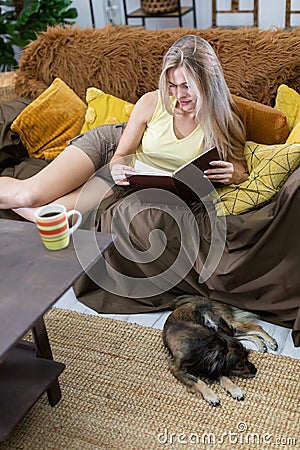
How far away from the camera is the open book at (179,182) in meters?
1.98

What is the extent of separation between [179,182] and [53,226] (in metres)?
0.55

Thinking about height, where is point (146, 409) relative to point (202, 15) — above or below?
below

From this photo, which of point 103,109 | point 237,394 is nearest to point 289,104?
point 103,109

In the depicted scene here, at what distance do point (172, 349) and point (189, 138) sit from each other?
0.80 metres

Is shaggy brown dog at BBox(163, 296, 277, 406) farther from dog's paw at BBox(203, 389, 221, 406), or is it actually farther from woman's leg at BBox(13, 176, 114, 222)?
woman's leg at BBox(13, 176, 114, 222)

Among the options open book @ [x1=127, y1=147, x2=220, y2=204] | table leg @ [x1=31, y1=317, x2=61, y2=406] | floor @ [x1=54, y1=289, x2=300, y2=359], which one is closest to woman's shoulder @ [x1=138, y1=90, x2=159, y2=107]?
open book @ [x1=127, y1=147, x2=220, y2=204]

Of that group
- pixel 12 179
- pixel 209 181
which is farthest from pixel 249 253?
pixel 12 179

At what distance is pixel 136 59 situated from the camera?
278 centimetres

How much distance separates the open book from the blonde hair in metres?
0.13

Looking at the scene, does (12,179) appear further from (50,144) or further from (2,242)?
(2,242)

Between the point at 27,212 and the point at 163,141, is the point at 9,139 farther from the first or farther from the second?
the point at 163,141

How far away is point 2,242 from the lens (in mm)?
1711

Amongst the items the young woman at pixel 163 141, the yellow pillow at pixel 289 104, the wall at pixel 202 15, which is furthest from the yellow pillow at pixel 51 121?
the wall at pixel 202 15

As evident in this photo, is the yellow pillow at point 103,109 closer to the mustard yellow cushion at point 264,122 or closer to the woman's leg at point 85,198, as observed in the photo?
the woman's leg at point 85,198
